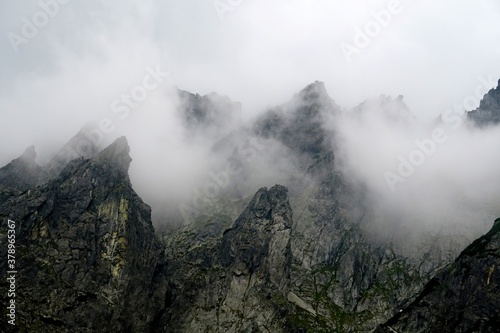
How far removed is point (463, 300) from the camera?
15212cm

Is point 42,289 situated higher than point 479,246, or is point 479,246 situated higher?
point 42,289

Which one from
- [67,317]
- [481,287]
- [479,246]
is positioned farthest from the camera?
[67,317]

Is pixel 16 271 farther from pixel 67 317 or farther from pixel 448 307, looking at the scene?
pixel 448 307

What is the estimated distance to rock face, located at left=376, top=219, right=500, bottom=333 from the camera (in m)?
143

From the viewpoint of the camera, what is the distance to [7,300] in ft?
618

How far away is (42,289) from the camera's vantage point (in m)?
200

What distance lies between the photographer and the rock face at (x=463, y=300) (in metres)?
143

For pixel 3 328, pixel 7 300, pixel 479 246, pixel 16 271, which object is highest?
pixel 16 271

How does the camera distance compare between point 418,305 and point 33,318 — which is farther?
point 33,318

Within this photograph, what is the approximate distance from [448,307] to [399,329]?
19.9m

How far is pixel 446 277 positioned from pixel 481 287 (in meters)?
20.9

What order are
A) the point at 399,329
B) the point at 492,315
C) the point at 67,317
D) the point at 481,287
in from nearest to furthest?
the point at 492,315 < the point at 481,287 < the point at 399,329 < the point at 67,317

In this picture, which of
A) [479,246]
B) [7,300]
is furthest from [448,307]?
[7,300]

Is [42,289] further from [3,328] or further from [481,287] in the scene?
[481,287]
